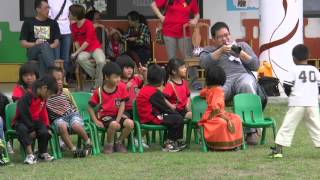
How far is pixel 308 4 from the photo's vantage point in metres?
16.7

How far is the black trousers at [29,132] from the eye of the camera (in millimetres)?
8727

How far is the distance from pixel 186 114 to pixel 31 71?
1.92 metres

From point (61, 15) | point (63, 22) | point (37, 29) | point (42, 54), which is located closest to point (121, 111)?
point (42, 54)

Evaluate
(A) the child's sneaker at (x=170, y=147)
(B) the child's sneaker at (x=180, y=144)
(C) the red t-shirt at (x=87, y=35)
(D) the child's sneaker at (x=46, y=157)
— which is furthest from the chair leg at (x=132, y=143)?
(C) the red t-shirt at (x=87, y=35)

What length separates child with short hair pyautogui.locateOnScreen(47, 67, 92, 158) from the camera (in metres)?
9.20

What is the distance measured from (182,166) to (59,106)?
1.75 m

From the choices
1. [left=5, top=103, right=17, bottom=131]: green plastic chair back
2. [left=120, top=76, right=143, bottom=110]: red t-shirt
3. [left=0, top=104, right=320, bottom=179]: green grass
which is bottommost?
[left=0, top=104, right=320, bottom=179]: green grass

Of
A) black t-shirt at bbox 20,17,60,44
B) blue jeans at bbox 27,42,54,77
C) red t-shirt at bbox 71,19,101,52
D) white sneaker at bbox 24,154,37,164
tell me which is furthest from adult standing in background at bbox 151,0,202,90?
white sneaker at bbox 24,154,37,164

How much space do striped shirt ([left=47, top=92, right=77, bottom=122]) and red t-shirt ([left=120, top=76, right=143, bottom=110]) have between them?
738 millimetres

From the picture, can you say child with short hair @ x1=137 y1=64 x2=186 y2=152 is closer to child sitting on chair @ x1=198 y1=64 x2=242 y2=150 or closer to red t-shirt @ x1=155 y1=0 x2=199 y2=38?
child sitting on chair @ x1=198 y1=64 x2=242 y2=150

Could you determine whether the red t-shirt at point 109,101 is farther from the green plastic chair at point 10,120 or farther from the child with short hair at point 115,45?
the child with short hair at point 115,45

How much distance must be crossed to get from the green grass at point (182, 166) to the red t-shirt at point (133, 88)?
2.12 ft

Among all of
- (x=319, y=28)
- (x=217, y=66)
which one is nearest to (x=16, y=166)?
(x=217, y=66)

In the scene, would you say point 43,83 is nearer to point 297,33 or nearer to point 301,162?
point 301,162
